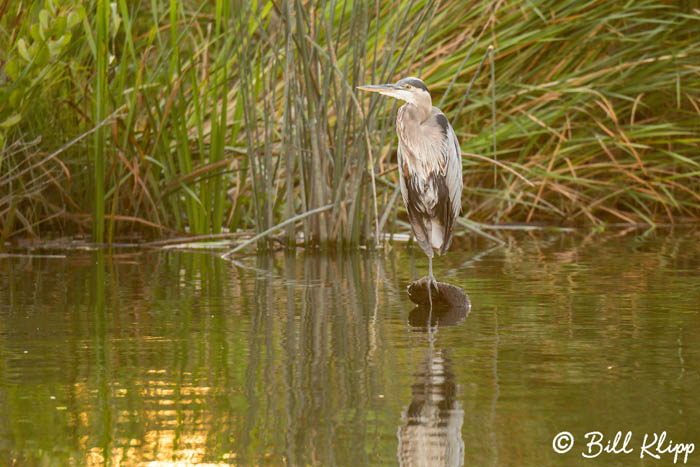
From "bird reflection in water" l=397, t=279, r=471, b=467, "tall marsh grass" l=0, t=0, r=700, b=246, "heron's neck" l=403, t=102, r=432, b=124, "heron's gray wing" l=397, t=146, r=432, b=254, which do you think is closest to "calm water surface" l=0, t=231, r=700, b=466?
"bird reflection in water" l=397, t=279, r=471, b=467

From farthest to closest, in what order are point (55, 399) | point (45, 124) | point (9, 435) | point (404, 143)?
point (45, 124) → point (404, 143) → point (55, 399) → point (9, 435)

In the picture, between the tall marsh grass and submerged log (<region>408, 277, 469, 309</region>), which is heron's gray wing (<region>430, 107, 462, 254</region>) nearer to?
submerged log (<region>408, 277, 469, 309</region>)

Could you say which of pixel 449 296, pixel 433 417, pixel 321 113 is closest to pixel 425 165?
pixel 449 296

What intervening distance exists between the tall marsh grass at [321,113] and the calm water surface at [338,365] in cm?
82

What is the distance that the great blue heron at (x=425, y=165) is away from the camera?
4.71 metres

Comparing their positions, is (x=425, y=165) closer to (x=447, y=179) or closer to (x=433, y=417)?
(x=447, y=179)

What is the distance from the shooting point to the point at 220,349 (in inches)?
132

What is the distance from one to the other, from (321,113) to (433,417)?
3747 mm

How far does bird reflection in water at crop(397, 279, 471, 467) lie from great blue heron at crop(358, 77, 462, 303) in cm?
95

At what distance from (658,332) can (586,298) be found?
86 centimetres

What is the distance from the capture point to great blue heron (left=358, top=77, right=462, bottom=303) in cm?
471

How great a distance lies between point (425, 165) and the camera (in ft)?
15.5

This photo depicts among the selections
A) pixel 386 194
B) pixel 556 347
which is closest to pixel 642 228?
pixel 386 194

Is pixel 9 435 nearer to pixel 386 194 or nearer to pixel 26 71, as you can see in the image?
pixel 26 71
